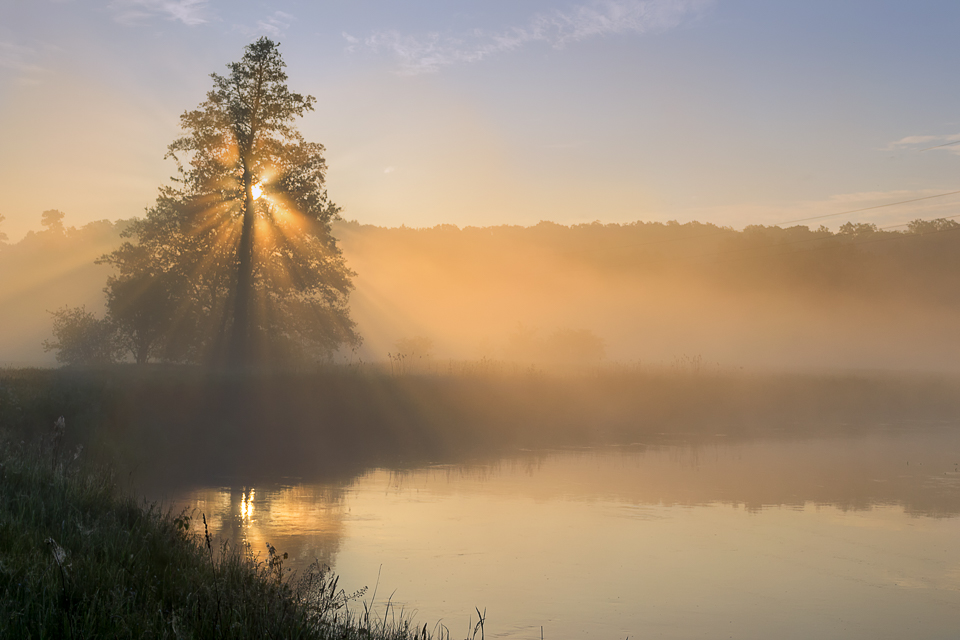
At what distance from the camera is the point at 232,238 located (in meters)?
28.7

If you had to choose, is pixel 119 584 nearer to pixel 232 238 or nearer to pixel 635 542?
pixel 635 542

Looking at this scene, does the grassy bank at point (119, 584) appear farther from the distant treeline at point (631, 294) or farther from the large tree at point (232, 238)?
the distant treeline at point (631, 294)

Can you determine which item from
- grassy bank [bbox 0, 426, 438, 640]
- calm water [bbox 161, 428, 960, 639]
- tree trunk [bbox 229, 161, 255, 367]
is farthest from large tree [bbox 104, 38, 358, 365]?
grassy bank [bbox 0, 426, 438, 640]

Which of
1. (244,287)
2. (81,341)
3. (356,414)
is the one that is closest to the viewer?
(356,414)

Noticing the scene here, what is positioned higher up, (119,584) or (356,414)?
(119,584)

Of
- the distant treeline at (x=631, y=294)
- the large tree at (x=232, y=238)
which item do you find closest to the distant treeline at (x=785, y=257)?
the distant treeline at (x=631, y=294)

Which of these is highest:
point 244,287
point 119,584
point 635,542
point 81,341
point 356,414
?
point 244,287

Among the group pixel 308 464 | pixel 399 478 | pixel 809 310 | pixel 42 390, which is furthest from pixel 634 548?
pixel 809 310

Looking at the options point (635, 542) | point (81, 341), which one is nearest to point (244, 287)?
point (635, 542)

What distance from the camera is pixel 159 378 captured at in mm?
22078

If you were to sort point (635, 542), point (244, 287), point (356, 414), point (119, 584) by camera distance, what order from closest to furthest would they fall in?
point (119, 584)
point (635, 542)
point (356, 414)
point (244, 287)

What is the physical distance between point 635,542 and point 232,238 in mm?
20403

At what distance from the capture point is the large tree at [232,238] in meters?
28.2

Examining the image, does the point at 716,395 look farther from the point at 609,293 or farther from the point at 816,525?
the point at 609,293
